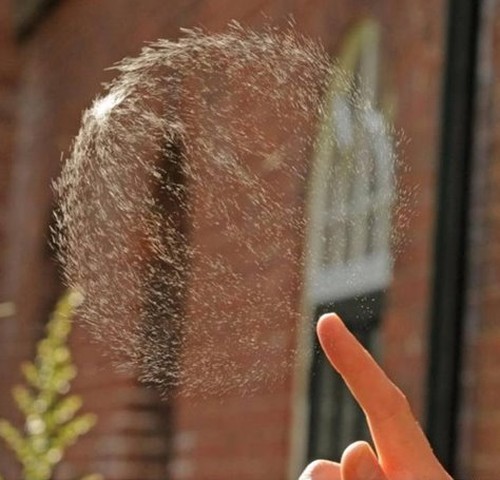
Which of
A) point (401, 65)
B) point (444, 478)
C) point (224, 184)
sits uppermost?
point (401, 65)

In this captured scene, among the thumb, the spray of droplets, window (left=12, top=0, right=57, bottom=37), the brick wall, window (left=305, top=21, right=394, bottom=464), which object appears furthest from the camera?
window (left=12, top=0, right=57, bottom=37)

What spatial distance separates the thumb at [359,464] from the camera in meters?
0.78

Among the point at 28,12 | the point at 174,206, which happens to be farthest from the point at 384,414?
the point at 28,12

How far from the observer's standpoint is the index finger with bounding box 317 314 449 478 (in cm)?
83

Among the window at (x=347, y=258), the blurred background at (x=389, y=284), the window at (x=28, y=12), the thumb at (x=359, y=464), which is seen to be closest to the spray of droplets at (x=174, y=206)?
the blurred background at (x=389, y=284)

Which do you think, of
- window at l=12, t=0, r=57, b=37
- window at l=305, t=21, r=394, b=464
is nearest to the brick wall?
window at l=305, t=21, r=394, b=464

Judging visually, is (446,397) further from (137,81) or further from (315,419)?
(137,81)

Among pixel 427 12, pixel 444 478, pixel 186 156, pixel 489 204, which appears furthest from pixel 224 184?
pixel 427 12

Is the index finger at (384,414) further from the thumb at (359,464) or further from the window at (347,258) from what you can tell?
the window at (347,258)

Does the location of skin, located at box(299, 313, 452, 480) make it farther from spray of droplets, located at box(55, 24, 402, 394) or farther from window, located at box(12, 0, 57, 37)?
window, located at box(12, 0, 57, 37)

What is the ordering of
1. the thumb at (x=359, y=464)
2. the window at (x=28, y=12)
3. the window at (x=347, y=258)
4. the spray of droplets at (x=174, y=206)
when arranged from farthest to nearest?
the window at (x=28, y=12) → the window at (x=347, y=258) → the spray of droplets at (x=174, y=206) → the thumb at (x=359, y=464)

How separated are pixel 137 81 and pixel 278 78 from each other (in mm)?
137

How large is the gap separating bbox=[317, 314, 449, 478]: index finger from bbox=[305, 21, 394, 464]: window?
1.75 meters

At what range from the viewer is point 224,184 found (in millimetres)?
1285
